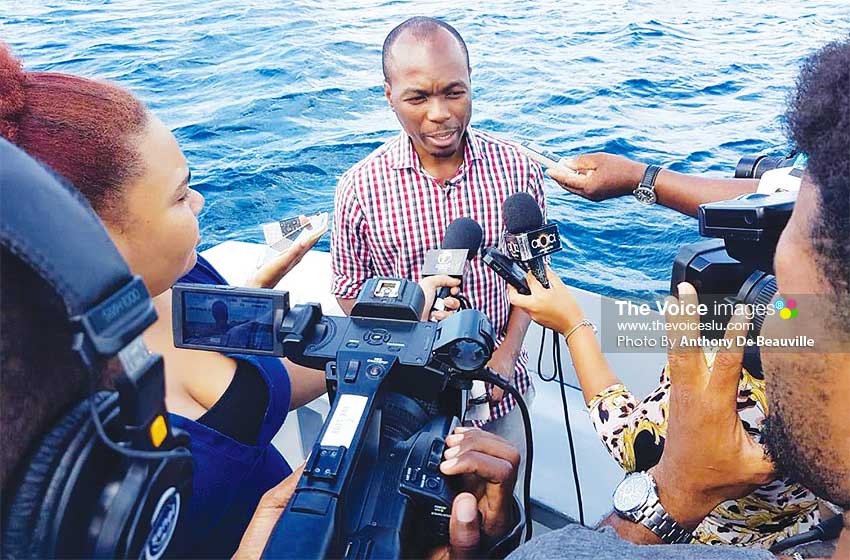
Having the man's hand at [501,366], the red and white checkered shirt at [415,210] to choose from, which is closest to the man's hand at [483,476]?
the man's hand at [501,366]

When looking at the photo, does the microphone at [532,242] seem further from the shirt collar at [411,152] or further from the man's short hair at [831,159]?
the man's short hair at [831,159]

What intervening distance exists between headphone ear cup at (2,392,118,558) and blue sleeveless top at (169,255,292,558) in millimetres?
663

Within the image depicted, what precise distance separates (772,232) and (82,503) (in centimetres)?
104

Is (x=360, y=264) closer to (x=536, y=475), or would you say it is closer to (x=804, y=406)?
(x=536, y=475)

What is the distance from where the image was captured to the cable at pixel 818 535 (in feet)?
3.55

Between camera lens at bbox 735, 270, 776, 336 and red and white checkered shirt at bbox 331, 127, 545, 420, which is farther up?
camera lens at bbox 735, 270, 776, 336

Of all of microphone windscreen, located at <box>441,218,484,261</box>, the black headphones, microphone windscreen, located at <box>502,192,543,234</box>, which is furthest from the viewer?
microphone windscreen, located at <box>441,218,484,261</box>

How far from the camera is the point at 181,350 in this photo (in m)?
1.33

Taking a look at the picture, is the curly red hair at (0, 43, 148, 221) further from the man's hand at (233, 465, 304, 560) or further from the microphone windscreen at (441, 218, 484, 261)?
the microphone windscreen at (441, 218, 484, 261)

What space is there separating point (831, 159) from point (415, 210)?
1.28m

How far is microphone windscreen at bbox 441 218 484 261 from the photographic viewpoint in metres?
1.70

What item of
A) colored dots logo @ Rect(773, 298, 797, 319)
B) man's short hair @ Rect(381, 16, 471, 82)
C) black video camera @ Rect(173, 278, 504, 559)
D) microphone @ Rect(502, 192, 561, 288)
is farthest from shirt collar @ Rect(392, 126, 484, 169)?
colored dots logo @ Rect(773, 298, 797, 319)

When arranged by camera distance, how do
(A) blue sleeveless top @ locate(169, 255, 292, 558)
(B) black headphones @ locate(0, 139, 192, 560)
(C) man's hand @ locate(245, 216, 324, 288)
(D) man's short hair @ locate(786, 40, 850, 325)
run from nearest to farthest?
(B) black headphones @ locate(0, 139, 192, 560) < (D) man's short hair @ locate(786, 40, 850, 325) < (A) blue sleeveless top @ locate(169, 255, 292, 558) < (C) man's hand @ locate(245, 216, 324, 288)

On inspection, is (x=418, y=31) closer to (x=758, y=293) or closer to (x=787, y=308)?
(x=758, y=293)
